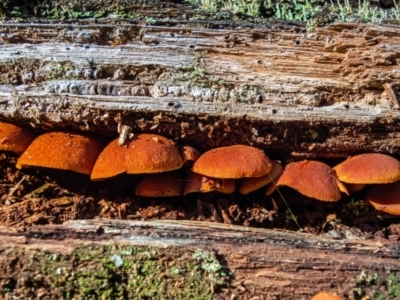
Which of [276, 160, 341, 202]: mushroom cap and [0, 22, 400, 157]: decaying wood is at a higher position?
[0, 22, 400, 157]: decaying wood

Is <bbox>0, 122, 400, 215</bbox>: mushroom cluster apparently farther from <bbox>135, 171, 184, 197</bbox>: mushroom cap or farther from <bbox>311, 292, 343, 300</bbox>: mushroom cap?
<bbox>311, 292, 343, 300</bbox>: mushroom cap

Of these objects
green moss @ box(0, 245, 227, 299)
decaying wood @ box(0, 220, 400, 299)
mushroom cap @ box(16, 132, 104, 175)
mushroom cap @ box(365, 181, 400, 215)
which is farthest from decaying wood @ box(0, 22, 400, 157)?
green moss @ box(0, 245, 227, 299)

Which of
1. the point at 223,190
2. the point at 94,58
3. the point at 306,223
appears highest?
the point at 94,58

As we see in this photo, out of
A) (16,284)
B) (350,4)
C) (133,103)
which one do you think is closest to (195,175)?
(133,103)

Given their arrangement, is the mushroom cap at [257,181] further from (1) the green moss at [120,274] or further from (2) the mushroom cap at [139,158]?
(1) the green moss at [120,274]

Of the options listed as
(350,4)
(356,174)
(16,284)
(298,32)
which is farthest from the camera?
(350,4)

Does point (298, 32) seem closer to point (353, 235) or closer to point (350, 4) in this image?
point (350, 4)

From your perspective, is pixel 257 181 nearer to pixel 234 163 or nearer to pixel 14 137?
pixel 234 163
